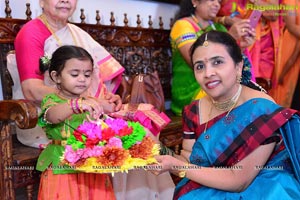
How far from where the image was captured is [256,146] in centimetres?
124

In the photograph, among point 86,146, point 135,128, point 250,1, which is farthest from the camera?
point 250,1

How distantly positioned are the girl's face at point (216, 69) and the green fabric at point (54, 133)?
50 cm

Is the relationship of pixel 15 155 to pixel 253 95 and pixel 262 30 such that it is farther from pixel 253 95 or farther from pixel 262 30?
pixel 262 30

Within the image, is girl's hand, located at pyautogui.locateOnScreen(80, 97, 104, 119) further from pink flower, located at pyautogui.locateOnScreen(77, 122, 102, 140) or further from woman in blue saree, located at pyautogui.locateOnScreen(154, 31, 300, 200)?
woman in blue saree, located at pyautogui.locateOnScreen(154, 31, 300, 200)

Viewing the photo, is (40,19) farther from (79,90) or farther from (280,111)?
(280,111)

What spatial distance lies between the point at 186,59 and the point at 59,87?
103 centimetres

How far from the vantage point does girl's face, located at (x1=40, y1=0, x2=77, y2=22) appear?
1.81 m

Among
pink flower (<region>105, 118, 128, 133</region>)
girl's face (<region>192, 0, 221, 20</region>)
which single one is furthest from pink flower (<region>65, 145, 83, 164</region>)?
girl's face (<region>192, 0, 221, 20</region>)

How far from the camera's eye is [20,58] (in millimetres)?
1765

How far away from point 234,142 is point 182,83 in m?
1.22

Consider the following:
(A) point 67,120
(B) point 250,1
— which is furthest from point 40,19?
(B) point 250,1

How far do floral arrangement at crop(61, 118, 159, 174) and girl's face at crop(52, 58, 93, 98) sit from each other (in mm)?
202

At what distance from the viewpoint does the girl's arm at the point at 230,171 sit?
125 cm

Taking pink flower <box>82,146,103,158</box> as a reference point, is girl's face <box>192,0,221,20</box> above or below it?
above
